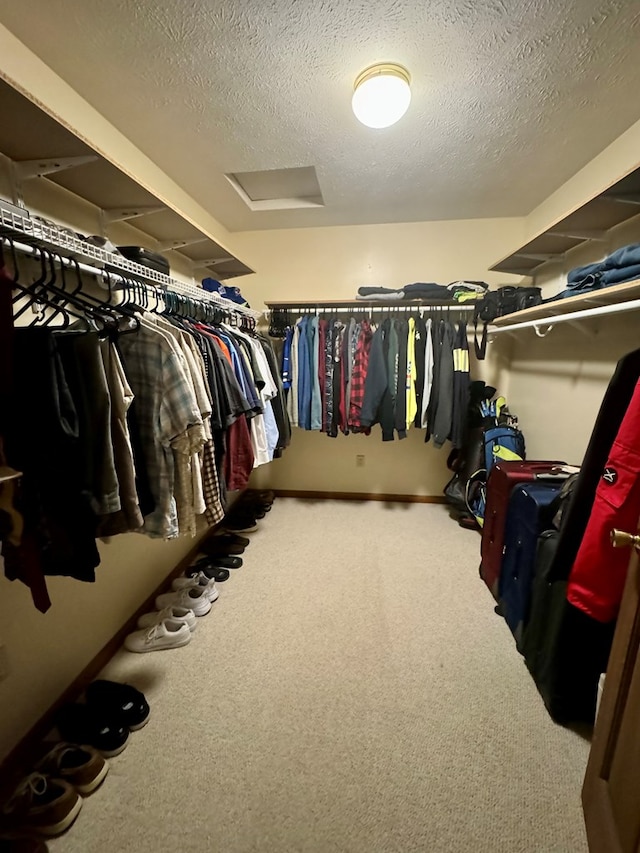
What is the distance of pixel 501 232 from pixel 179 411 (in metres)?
2.85

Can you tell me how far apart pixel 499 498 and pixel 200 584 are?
171cm

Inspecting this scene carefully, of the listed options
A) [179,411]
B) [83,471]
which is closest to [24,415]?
[83,471]

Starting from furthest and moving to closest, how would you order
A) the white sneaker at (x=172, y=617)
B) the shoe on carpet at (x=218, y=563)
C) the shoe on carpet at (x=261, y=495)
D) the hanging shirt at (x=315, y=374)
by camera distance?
the shoe on carpet at (x=261, y=495) → the hanging shirt at (x=315, y=374) → the shoe on carpet at (x=218, y=563) → the white sneaker at (x=172, y=617)

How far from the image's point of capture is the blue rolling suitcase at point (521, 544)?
4.78ft

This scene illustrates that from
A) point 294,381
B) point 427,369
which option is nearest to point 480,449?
point 427,369

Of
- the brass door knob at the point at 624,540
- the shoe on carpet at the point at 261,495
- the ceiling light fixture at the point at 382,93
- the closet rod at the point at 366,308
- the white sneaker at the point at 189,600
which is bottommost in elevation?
the white sneaker at the point at 189,600

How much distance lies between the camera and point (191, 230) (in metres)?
1.75

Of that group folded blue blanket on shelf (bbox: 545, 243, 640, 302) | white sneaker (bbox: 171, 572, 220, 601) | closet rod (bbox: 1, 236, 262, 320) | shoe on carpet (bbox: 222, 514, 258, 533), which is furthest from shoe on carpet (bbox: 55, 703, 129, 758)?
folded blue blanket on shelf (bbox: 545, 243, 640, 302)

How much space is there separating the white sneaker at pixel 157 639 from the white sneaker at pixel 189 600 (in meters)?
0.14

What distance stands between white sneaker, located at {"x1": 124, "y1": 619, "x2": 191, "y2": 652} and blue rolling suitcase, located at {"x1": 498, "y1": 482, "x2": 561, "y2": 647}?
1.55 meters

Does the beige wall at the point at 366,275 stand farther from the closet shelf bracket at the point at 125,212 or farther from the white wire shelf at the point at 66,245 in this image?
the white wire shelf at the point at 66,245

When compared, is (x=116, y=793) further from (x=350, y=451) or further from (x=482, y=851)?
(x=350, y=451)

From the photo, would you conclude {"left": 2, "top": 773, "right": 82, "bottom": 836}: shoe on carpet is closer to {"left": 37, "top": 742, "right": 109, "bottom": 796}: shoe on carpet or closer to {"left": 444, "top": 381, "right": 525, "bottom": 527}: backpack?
{"left": 37, "top": 742, "right": 109, "bottom": 796}: shoe on carpet

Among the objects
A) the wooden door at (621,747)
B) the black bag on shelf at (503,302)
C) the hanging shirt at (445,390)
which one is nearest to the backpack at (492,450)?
the hanging shirt at (445,390)
